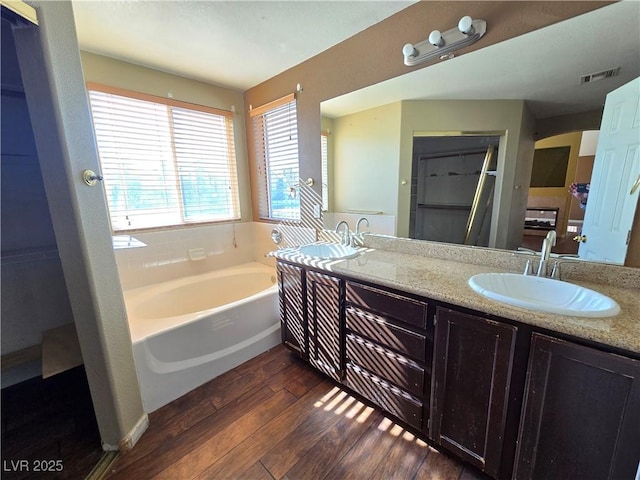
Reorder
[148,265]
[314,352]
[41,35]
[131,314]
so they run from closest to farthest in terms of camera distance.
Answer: [41,35] < [314,352] < [131,314] < [148,265]

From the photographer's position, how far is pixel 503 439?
3.43 ft

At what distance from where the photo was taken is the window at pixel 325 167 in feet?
7.11

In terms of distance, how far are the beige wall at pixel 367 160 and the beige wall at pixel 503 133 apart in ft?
0.84

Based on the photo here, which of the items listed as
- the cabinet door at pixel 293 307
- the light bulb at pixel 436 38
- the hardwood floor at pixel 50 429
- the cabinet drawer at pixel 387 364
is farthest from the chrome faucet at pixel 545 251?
the hardwood floor at pixel 50 429

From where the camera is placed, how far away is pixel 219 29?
1.70 meters

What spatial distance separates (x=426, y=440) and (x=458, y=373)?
0.53 metres

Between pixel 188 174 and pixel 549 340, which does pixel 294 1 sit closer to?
pixel 188 174

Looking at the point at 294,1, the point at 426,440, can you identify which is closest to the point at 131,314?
the point at 426,440

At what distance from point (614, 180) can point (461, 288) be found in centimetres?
88

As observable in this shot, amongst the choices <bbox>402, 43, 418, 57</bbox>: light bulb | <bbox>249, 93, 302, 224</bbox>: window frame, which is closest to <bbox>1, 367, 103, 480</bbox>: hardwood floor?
<bbox>249, 93, 302, 224</bbox>: window frame

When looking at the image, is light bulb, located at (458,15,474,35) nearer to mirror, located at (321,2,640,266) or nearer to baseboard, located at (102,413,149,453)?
mirror, located at (321,2,640,266)

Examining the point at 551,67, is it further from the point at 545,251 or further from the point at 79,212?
the point at 79,212

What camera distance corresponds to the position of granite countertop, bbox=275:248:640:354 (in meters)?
Result: 0.83

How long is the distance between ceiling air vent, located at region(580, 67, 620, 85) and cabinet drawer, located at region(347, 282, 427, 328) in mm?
1273
